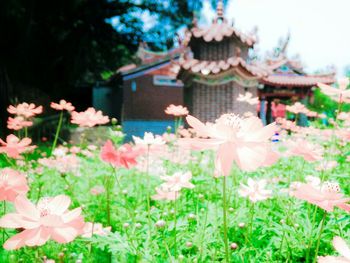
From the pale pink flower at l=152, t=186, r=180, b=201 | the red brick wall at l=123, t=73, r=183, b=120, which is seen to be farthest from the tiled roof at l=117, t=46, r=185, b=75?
the pale pink flower at l=152, t=186, r=180, b=201

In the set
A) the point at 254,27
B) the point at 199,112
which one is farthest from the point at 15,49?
the point at 254,27

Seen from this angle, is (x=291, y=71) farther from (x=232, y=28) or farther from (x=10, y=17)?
(x=10, y=17)

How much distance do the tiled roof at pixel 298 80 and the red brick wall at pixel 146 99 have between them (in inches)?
196

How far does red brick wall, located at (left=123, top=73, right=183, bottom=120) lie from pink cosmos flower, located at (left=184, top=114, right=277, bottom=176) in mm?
13826

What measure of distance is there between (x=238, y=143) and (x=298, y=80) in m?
11.3

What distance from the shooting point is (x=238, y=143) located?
0.63 m

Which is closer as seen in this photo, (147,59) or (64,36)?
(64,36)

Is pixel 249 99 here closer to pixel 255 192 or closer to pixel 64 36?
pixel 255 192

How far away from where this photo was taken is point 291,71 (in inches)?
451

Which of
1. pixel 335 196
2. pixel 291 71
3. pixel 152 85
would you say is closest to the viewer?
pixel 335 196

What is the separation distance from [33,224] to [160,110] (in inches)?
558

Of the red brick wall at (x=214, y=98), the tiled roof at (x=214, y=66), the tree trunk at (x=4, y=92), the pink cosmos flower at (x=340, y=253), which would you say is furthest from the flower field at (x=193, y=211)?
the tree trunk at (x=4, y=92)

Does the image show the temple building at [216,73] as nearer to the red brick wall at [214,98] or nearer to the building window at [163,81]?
the red brick wall at [214,98]

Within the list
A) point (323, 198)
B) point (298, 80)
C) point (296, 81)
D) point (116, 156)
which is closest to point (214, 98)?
point (116, 156)
